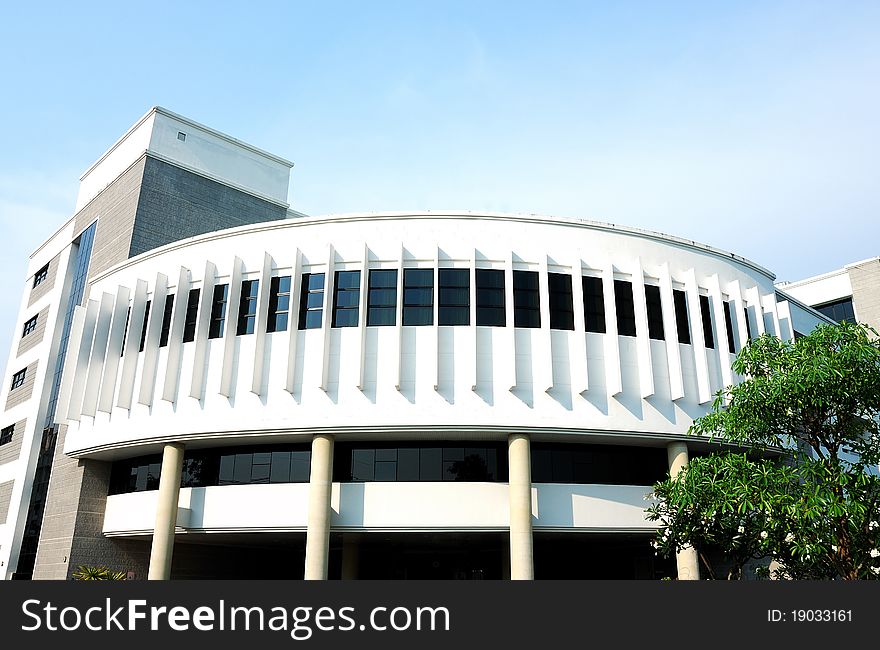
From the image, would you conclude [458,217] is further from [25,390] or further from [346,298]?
[25,390]

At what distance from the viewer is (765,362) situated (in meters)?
17.2

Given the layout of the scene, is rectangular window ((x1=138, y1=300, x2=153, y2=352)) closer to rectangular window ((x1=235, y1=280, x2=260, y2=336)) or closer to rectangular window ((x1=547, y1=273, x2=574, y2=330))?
rectangular window ((x1=235, y1=280, x2=260, y2=336))

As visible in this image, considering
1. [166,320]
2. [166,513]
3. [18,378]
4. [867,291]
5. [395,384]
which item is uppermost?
[867,291]

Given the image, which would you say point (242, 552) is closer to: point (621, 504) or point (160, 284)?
point (160, 284)

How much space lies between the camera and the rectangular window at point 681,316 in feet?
90.5

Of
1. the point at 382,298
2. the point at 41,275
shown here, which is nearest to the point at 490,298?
the point at 382,298

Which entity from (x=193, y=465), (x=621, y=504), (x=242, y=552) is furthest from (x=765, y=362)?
(x=242, y=552)

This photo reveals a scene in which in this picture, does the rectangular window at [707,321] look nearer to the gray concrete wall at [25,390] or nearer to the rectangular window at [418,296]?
the rectangular window at [418,296]

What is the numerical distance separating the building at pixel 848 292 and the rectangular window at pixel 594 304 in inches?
893

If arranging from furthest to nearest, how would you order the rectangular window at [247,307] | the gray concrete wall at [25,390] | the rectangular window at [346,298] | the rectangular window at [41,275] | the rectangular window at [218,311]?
the rectangular window at [41,275] → the gray concrete wall at [25,390] → the rectangular window at [218,311] → the rectangular window at [247,307] → the rectangular window at [346,298]

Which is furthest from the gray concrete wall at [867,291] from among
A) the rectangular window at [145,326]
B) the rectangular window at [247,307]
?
the rectangular window at [145,326]

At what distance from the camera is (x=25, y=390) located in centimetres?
4100

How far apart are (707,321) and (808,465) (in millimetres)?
13416

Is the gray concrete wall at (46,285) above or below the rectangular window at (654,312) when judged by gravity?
above
